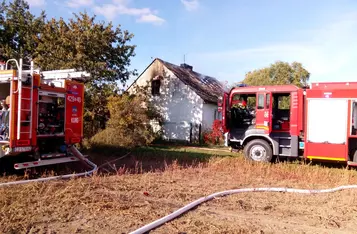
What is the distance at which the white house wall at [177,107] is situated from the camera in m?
23.3

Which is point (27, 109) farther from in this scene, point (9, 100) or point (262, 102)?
point (262, 102)

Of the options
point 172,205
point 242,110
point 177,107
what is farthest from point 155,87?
point 172,205

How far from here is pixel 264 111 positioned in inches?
472

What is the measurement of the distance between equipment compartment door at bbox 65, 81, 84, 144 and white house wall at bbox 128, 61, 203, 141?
13.0 metres

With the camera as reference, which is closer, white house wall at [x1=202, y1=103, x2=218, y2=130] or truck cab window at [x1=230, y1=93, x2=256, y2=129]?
truck cab window at [x1=230, y1=93, x2=256, y2=129]

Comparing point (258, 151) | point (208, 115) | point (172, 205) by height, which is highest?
point (208, 115)

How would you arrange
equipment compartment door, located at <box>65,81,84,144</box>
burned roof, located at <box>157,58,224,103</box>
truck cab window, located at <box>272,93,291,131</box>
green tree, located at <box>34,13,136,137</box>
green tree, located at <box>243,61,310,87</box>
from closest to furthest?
equipment compartment door, located at <box>65,81,84,144</box> → truck cab window, located at <box>272,93,291,131</box> → green tree, located at <box>34,13,136,137</box> → burned roof, located at <box>157,58,224,103</box> → green tree, located at <box>243,61,310,87</box>

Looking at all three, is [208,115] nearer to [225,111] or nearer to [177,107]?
[177,107]

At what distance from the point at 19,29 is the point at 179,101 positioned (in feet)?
37.2

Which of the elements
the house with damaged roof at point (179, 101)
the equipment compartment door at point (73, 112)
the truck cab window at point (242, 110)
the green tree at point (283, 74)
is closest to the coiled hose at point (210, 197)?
the equipment compartment door at point (73, 112)

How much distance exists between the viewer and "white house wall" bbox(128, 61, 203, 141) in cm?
2327

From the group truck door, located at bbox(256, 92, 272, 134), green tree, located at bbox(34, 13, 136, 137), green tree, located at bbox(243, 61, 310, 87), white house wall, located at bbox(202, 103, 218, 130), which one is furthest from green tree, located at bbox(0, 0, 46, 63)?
green tree, located at bbox(243, 61, 310, 87)

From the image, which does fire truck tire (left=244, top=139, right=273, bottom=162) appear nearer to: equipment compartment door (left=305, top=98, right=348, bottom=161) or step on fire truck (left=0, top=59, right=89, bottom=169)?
equipment compartment door (left=305, top=98, right=348, bottom=161)

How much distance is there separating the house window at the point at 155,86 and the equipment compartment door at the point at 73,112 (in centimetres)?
1489
